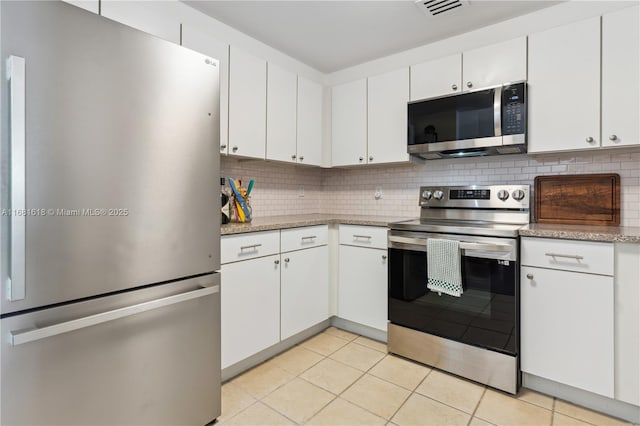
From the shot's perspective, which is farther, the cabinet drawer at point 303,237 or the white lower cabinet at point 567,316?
the cabinet drawer at point 303,237

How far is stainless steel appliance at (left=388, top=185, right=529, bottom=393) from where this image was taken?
187 centimetres

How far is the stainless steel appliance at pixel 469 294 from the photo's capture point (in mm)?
1869

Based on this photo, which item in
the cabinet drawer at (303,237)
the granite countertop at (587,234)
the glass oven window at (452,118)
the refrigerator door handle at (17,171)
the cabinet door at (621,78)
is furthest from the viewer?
the cabinet drawer at (303,237)

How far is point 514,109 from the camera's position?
2.10 metres

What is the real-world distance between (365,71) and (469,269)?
1876mm

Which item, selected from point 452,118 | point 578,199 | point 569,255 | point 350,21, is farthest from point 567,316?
point 350,21

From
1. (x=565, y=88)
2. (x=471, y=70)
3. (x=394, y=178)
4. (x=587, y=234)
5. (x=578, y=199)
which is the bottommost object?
(x=587, y=234)

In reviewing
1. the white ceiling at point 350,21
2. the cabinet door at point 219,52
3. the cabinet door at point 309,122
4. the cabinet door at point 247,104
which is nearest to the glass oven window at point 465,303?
the cabinet door at point 309,122

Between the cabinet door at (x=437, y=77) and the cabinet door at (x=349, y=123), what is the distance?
18.3 inches

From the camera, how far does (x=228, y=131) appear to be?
225 cm

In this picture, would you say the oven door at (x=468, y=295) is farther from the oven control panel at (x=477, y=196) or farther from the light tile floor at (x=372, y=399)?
the oven control panel at (x=477, y=196)

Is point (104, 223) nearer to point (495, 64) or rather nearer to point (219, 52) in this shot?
point (219, 52)

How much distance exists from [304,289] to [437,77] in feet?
6.04

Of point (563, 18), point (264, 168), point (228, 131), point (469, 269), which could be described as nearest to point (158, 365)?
point (228, 131)
